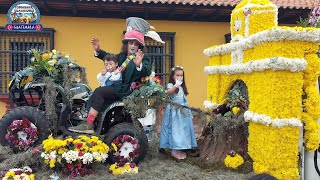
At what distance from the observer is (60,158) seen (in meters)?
4.30

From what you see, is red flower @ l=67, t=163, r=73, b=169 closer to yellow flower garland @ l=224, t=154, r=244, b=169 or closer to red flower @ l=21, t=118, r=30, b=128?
red flower @ l=21, t=118, r=30, b=128

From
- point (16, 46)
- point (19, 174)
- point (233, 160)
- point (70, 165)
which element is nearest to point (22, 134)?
point (19, 174)

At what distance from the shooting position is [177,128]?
5.34 meters

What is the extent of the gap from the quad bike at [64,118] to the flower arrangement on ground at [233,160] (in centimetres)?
115

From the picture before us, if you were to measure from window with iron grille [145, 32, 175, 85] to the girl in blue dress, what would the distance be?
416 cm

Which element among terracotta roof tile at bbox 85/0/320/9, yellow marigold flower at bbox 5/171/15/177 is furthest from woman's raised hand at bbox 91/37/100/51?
terracotta roof tile at bbox 85/0/320/9

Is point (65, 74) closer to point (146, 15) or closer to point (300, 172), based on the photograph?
point (300, 172)

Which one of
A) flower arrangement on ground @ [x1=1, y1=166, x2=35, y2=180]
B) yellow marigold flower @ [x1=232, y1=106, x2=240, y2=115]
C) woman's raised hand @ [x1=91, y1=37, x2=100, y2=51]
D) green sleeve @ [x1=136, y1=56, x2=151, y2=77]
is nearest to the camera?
flower arrangement on ground @ [x1=1, y1=166, x2=35, y2=180]

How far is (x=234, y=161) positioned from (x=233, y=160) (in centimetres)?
2

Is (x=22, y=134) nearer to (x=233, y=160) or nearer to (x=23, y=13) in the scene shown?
(x=233, y=160)

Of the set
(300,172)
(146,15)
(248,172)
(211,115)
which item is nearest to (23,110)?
(211,115)

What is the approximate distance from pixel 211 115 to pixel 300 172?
1.40m

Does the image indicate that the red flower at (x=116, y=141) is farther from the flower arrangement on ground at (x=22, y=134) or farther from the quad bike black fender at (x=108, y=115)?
the flower arrangement on ground at (x=22, y=134)

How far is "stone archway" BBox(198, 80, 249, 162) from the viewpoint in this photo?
203 inches
